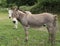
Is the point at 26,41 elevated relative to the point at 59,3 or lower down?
lower down

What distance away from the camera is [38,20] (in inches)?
365

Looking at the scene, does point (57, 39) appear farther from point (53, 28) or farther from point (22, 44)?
point (22, 44)

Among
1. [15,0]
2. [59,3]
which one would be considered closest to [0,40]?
[59,3]

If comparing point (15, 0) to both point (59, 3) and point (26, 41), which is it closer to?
point (59, 3)

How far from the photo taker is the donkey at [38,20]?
29.9 feet

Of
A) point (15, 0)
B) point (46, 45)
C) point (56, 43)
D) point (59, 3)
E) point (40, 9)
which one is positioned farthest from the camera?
point (15, 0)

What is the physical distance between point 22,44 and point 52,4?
1134 cm

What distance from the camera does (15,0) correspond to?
3275 centimetres

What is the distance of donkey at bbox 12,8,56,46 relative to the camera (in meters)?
9.12

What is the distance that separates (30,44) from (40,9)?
37.4 ft

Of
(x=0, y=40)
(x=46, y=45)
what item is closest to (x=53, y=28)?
(x=46, y=45)

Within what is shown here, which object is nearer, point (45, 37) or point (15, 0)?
point (45, 37)

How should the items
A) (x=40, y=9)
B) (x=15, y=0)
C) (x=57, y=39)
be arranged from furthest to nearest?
(x=15, y=0) → (x=40, y=9) → (x=57, y=39)

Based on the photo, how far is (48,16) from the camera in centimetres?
910
